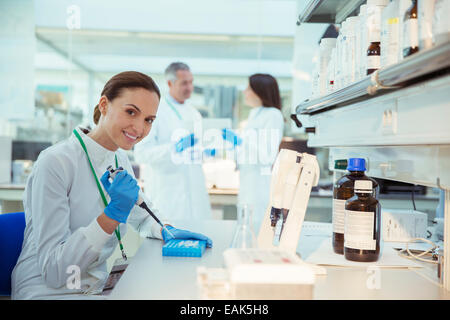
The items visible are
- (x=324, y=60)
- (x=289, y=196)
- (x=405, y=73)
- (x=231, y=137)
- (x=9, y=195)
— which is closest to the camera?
(x=405, y=73)

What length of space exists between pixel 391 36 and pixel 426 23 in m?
0.13

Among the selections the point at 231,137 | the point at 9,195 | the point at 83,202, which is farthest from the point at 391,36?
the point at 9,195

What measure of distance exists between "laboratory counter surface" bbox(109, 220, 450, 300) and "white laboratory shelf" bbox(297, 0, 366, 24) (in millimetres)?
911

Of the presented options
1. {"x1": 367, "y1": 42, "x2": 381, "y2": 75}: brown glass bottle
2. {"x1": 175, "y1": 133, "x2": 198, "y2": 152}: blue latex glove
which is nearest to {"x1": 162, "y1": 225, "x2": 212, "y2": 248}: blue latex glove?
{"x1": 367, "y1": 42, "x2": 381, "y2": 75}: brown glass bottle

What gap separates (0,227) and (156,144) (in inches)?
61.2

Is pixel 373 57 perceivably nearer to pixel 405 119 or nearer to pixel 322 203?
pixel 405 119

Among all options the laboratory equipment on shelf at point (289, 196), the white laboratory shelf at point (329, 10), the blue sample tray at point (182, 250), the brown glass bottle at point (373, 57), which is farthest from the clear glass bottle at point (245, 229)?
the white laboratory shelf at point (329, 10)

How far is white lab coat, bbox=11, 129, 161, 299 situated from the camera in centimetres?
105

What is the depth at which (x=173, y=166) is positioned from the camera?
8.86ft

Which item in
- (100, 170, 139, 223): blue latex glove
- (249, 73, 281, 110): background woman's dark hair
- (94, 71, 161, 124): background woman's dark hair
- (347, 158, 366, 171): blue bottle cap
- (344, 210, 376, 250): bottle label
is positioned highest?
(249, 73, 281, 110): background woman's dark hair

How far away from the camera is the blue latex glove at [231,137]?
11.5 feet

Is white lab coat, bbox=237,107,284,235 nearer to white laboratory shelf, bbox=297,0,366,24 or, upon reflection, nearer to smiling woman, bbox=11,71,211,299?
white laboratory shelf, bbox=297,0,366,24

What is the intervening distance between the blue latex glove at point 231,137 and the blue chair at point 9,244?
2357 mm

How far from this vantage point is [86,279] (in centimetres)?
116
